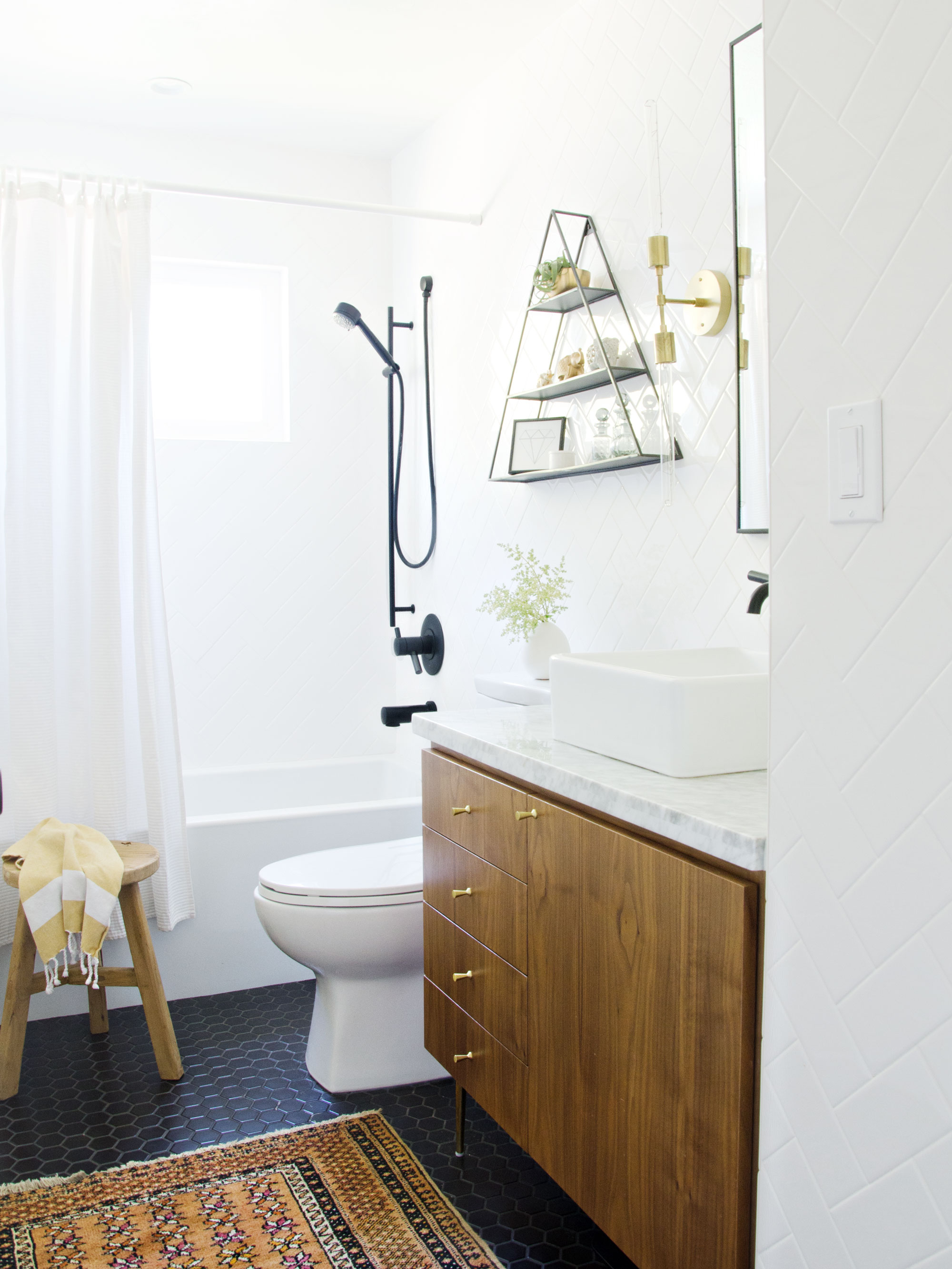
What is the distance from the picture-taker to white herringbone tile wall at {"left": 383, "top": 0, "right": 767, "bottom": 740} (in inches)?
78.1

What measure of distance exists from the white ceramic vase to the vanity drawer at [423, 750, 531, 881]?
0.44 m

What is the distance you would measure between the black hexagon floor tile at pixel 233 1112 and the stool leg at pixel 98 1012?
0.02 m

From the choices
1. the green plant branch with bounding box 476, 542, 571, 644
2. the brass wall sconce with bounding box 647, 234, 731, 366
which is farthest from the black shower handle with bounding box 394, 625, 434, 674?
the brass wall sconce with bounding box 647, 234, 731, 366

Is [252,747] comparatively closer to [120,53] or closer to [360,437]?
[360,437]

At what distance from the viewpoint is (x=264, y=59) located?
2867 mm

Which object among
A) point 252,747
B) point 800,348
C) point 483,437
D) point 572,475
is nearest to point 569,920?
point 800,348

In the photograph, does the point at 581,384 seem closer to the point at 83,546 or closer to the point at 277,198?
the point at 277,198

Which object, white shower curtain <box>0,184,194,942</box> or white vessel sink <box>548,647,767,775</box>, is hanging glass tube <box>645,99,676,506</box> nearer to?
white vessel sink <box>548,647,767,775</box>

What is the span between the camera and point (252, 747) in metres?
3.64

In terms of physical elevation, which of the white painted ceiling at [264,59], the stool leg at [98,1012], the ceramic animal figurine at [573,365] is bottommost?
the stool leg at [98,1012]

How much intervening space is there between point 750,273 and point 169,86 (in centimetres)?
205

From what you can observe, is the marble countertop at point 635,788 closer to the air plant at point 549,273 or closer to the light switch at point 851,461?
the light switch at point 851,461

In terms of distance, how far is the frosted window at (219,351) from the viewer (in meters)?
3.56

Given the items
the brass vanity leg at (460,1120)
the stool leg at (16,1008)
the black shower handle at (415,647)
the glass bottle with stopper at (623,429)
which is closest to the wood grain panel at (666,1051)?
the brass vanity leg at (460,1120)
